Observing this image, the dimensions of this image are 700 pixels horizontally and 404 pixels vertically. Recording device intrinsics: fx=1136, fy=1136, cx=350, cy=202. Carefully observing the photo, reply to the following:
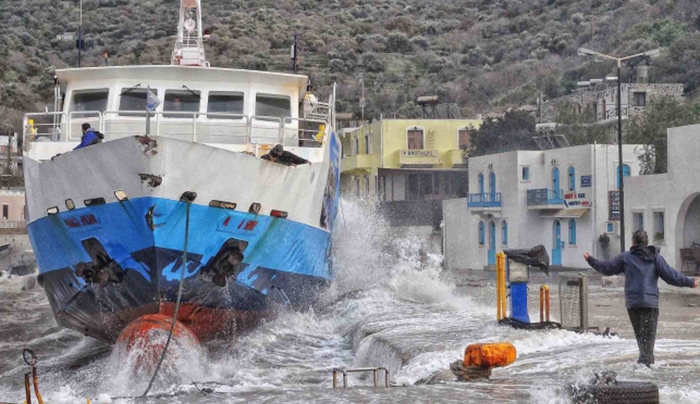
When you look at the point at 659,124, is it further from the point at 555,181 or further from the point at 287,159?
the point at 287,159

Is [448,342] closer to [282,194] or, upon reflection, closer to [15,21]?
[282,194]

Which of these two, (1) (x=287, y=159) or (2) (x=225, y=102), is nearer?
(1) (x=287, y=159)

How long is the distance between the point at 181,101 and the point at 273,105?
58.1 inches

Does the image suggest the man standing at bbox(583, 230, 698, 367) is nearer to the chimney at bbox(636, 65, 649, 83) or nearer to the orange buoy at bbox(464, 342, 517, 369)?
the orange buoy at bbox(464, 342, 517, 369)

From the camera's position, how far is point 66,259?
607 inches

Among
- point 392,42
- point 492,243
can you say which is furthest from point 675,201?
point 392,42

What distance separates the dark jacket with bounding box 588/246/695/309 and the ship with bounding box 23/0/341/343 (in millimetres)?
5760

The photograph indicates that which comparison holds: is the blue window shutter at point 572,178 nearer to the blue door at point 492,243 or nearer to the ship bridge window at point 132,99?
the blue door at point 492,243

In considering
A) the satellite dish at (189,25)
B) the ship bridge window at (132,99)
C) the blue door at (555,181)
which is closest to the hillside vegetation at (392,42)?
the blue door at (555,181)

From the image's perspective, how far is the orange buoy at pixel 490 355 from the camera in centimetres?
1048

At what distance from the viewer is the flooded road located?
33.7ft

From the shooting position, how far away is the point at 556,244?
130ft

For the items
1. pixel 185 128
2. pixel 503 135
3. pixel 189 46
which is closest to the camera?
pixel 185 128

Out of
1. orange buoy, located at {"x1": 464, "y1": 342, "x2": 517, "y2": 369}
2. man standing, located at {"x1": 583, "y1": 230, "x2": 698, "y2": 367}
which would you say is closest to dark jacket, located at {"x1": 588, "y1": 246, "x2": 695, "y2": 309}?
man standing, located at {"x1": 583, "y1": 230, "x2": 698, "y2": 367}
